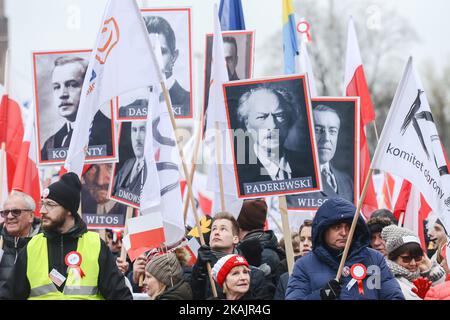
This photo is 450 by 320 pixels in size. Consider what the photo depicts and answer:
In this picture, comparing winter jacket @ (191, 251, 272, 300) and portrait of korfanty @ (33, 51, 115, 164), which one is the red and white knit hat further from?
portrait of korfanty @ (33, 51, 115, 164)

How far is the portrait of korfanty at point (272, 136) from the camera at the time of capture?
28.6 feet

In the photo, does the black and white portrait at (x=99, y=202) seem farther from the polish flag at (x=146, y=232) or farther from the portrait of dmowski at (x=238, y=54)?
the polish flag at (x=146, y=232)

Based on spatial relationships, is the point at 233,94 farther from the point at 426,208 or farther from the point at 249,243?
the point at 426,208

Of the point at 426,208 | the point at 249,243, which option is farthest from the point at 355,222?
the point at 426,208

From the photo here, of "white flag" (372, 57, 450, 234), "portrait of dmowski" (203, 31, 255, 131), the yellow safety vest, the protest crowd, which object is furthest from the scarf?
"portrait of dmowski" (203, 31, 255, 131)

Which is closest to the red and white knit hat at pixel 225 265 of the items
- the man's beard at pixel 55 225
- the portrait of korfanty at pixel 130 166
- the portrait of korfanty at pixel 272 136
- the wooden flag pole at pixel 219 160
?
the man's beard at pixel 55 225

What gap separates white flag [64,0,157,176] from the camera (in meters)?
8.43

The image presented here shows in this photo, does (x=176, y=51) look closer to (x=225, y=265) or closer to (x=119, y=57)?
(x=119, y=57)

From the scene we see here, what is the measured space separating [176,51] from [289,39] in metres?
1.17

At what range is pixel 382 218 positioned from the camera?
896cm

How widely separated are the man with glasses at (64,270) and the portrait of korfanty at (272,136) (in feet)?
6.19

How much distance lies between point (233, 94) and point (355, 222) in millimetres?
2359
